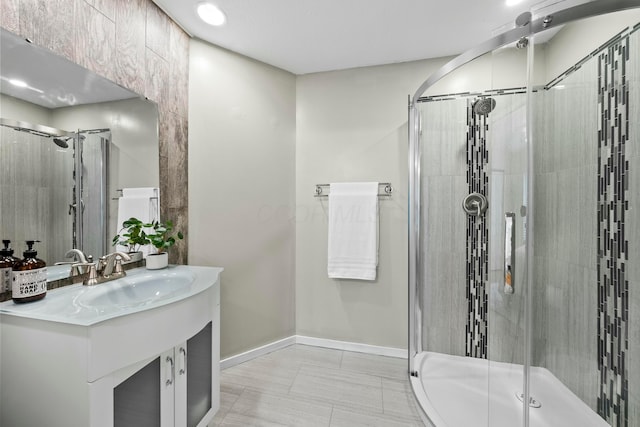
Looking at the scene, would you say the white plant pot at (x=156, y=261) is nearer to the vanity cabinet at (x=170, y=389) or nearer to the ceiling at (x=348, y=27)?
the vanity cabinet at (x=170, y=389)

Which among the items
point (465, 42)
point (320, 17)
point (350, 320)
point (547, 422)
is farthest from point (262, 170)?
point (547, 422)

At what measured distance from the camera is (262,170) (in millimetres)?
2191

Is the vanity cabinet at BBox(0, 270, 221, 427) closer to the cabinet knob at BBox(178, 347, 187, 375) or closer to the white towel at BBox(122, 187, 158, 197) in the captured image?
the cabinet knob at BBox(178, 347, 187, 375)

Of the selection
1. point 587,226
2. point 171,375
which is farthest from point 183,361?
point 587,226

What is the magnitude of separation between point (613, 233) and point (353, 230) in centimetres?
142

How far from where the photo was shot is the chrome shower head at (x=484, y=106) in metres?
1.55

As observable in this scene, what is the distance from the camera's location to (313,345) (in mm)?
2361

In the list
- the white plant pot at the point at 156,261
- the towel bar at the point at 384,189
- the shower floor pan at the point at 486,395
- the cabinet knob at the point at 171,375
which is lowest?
the shower floor pan at the point at 486,395

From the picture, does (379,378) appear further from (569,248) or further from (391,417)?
(569,248)

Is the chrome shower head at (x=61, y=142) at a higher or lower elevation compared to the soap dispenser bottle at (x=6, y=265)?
higher

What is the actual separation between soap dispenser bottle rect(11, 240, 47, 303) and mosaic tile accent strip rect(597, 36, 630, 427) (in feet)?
6.90

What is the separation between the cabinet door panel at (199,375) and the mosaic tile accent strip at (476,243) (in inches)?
63.3

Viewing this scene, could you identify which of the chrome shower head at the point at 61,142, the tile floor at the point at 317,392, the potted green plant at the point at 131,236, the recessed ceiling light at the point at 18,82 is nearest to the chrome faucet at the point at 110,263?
the potted green plant at the point at 131,236

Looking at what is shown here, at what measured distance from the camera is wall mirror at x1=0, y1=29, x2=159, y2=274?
100cm
